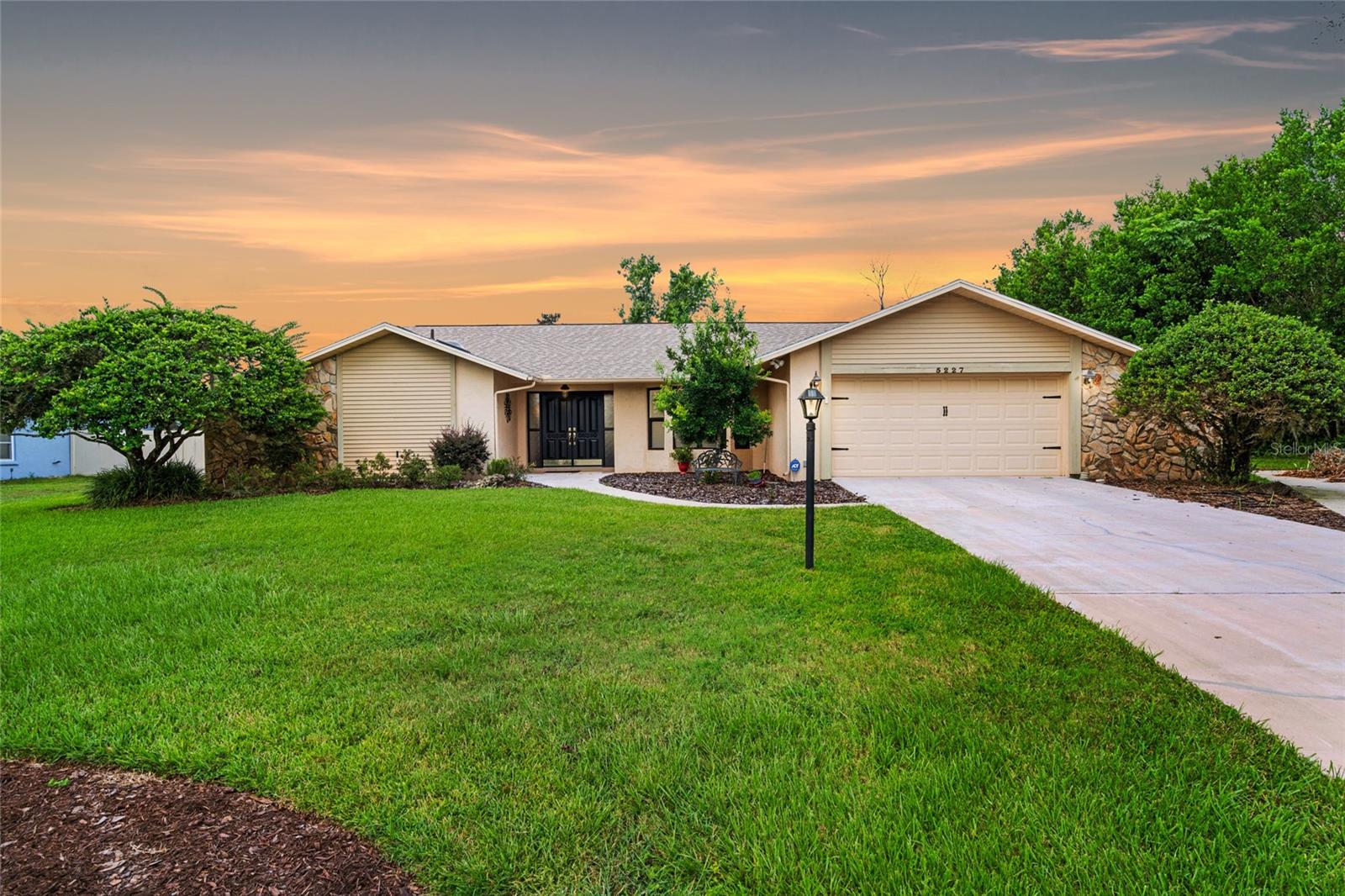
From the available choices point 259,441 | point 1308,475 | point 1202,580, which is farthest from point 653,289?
point 1202,580

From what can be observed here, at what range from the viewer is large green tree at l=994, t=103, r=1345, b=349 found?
22.2 metres

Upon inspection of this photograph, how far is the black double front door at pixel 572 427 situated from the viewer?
707 inches

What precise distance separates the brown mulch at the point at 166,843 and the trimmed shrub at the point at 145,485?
10385 mm

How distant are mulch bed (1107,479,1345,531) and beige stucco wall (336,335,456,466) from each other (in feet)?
46.0

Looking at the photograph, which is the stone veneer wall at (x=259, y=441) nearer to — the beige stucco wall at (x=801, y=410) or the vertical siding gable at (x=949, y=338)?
the beige stucco wall at (x=801, y=410)

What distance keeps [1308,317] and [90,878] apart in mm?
30747

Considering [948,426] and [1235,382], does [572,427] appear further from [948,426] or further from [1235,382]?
[1235,382]

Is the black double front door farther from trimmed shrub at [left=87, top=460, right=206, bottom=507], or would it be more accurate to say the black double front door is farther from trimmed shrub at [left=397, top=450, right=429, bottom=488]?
trimmed shrub at [left=87, top=460, right=206, bottom=507]

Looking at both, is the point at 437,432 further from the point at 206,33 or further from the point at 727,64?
the point at 727,64

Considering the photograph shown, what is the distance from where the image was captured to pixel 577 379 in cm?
1647

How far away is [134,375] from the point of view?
10.8 meters

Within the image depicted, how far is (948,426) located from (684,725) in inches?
485

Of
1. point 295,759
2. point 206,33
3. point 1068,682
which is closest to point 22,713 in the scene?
point 295,759

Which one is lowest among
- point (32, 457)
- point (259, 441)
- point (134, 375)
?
point (32, 457)
